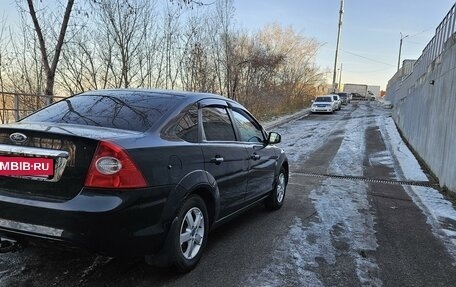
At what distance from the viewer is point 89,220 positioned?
125 inches

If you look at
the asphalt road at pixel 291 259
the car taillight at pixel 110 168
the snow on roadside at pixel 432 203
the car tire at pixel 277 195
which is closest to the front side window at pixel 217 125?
the asphalt road at pixel 291 259

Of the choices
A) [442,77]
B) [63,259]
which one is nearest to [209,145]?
[63,259]

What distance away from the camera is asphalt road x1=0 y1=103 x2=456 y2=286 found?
3.86m

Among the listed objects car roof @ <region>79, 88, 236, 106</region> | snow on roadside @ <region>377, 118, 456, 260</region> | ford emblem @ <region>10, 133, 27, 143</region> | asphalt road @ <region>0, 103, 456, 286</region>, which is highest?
car roof @ <region>79, 88, 236, 106</region>

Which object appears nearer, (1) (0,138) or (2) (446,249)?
(1) (0,138)

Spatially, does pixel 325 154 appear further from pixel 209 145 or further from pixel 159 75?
pixel 209 145

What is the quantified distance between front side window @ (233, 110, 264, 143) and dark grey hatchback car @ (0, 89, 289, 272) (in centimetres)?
64

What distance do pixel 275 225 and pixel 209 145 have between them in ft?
6.29

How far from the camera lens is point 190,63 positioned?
21594mm

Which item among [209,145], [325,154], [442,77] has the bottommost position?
[325,154]

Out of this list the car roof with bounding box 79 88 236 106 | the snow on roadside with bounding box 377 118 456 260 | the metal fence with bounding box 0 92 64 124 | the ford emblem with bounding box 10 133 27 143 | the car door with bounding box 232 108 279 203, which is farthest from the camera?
the metal fence with bounding box 0 92 64 124

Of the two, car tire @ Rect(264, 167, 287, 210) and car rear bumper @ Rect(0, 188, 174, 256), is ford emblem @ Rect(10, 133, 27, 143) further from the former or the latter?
car tire @ Rect(264, 167, 287, 210)

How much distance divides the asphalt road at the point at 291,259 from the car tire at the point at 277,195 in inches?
5.2

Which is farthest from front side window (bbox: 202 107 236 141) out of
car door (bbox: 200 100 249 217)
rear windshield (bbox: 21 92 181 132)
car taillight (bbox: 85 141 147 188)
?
car taillight (bbox: 85 141 147 188)
